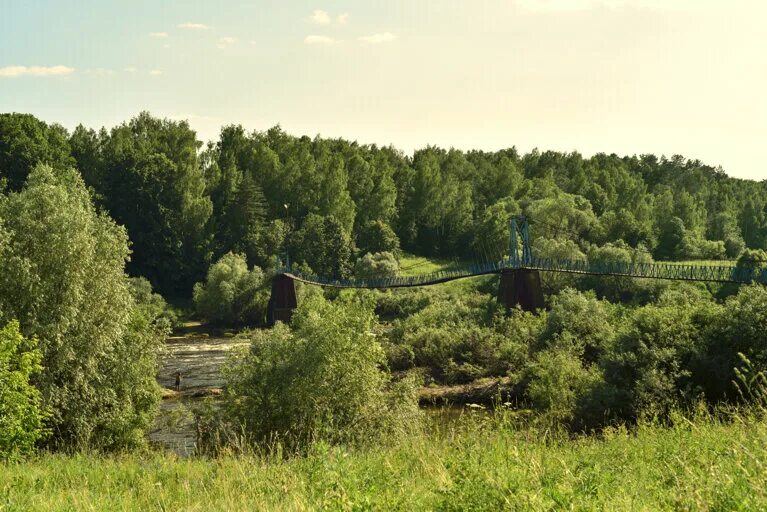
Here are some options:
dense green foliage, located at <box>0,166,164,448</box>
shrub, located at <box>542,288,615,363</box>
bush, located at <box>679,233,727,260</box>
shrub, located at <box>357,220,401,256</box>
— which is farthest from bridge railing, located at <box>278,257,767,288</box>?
dense green foliage, located at <box>0,166,164,448</box>

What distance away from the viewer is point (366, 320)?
20.7 meters

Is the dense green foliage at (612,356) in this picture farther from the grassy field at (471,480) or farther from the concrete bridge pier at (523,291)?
the concrete bridge pier at (523,291)

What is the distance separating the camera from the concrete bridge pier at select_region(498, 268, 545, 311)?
45.8 m

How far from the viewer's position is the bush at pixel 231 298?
206ft

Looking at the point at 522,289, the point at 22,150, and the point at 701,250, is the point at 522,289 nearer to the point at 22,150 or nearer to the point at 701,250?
the point at 701,250

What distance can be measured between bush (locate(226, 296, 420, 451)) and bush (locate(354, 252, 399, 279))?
4944 centimetres

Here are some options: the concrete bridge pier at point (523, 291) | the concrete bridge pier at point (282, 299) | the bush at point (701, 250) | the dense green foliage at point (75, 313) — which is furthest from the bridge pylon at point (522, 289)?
the bush at point (701, 250)

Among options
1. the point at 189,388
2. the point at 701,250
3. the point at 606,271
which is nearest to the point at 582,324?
the point at 606,271

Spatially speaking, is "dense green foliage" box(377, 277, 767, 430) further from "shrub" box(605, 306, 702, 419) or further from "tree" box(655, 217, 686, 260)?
"tree" box(655, 217, 686, 260)

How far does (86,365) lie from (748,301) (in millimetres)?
19095

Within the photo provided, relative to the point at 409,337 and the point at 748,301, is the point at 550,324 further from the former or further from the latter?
the point at 748,301

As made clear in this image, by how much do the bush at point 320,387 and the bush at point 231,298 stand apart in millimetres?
42966

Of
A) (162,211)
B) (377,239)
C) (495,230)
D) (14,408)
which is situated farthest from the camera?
(377,239)

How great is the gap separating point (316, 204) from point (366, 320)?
59.3 metres
